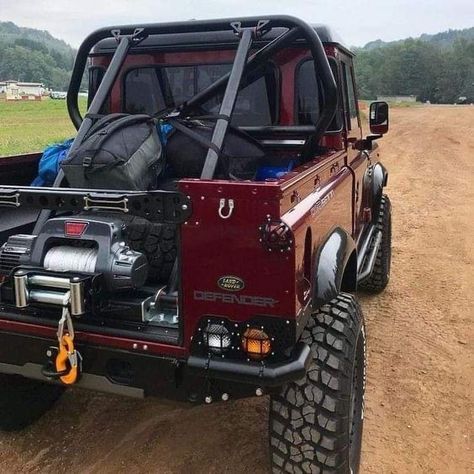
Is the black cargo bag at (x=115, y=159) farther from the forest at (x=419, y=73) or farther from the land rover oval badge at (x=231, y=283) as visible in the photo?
the forest at (x=419, y=73)

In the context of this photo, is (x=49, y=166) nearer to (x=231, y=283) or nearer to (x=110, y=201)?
(x=110, y=201)

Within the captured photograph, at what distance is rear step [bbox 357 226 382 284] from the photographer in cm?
426

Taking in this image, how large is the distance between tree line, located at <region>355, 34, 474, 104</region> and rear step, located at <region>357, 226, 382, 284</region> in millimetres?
79725

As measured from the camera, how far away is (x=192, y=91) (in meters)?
4.14

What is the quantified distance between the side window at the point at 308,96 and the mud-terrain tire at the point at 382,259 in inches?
70.7

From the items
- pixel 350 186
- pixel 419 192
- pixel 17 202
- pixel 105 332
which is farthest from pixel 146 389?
pixel 419 192

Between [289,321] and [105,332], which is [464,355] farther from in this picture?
[105,332]

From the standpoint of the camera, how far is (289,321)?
86.5 inches

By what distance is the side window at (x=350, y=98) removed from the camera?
4383mm

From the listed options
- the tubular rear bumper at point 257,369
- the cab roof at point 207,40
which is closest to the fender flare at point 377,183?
the cab roof at point 207,40

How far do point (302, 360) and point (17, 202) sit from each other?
4.56 ft

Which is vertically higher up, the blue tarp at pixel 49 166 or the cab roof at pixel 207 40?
the cab roof at pixel 207 40

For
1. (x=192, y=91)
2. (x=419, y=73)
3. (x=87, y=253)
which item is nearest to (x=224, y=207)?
(x=87, y=253)

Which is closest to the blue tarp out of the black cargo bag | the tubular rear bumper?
the black cargo bag
